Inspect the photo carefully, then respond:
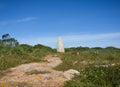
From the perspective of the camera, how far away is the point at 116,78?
10.1 metres

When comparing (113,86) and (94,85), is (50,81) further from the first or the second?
(113,86)

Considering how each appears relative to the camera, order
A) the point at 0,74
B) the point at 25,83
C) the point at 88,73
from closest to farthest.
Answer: the point at 25,83 → the point at 88,73 → the point at 0,74

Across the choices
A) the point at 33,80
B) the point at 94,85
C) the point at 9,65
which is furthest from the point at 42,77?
the point at 9,65

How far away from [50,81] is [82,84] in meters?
1.76

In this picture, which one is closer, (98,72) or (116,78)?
(116,78)

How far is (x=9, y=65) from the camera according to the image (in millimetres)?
18312

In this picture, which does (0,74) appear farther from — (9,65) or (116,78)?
(116,78)

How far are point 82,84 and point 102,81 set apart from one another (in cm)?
87

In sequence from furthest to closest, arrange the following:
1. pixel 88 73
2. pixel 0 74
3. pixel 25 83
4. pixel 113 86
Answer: pixel 0 74, pixel 88 73, pixel 25 83, pixel 113 86

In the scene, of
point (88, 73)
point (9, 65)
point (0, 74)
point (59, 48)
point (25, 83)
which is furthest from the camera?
point (59, 48)

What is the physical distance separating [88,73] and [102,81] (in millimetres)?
1429

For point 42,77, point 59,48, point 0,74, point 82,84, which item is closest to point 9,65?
point 0,74

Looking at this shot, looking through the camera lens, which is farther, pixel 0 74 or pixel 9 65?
pixel 9 65

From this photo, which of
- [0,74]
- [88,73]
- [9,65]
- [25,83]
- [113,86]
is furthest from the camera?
[9,65]
